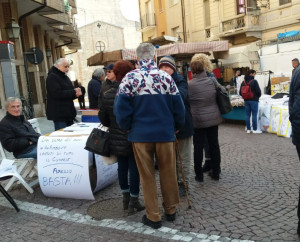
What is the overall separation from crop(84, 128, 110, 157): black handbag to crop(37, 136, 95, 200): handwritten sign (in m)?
0.52

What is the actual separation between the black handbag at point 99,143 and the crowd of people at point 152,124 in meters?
0.07

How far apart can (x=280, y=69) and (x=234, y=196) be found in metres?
10.3

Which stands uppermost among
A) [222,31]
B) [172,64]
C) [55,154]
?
[222,31]

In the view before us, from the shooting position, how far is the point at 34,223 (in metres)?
3.94

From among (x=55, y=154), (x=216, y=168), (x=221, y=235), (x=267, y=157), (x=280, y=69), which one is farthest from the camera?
(x=280, y=69)

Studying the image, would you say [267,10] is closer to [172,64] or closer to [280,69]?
[280,69]

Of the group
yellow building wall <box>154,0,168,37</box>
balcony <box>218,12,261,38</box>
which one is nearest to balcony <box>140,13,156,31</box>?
yellow building wall <box>154,0,168,37</box>

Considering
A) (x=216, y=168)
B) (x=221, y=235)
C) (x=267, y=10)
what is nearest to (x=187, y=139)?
(x=216, y=168)

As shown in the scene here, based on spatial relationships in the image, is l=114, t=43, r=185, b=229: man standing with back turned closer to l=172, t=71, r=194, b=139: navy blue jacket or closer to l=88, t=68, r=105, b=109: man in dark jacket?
l=172, t=71, r=194, b=139: navy blue jacket

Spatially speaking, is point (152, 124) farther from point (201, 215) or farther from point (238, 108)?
point (238, 108)

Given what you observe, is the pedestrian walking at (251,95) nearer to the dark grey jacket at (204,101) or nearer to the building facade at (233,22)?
the dark grey jacket at (204,101)

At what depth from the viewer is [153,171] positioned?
3.52 metres

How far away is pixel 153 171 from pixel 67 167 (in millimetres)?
1508

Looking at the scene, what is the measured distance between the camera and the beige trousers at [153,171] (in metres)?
3.39
